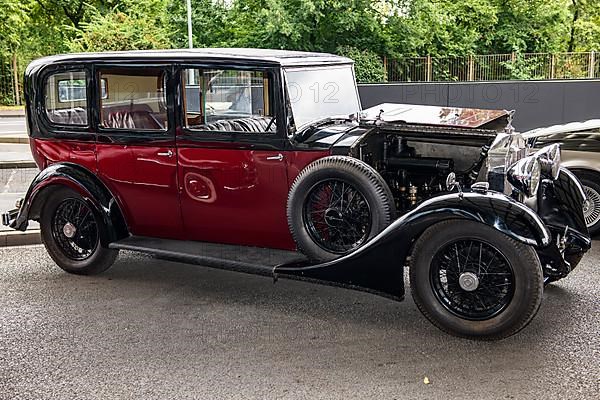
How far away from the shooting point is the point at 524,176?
447 cm

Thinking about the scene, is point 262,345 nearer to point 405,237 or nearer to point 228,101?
point 405,237

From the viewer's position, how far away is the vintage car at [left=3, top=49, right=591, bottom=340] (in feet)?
14.3

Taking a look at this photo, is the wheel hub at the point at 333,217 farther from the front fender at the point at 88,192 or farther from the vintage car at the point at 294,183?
the front fender at the point at 88,192

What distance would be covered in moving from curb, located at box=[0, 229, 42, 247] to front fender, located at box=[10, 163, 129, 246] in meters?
1.28

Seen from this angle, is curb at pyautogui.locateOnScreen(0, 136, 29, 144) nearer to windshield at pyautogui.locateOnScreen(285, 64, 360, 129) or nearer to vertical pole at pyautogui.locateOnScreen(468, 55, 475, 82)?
windshield at pyautogui.locateOnScreen(285, 64, 360, 129)

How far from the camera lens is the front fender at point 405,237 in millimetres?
4184

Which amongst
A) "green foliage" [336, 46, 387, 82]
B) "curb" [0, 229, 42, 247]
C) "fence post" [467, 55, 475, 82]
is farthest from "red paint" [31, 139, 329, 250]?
"fence post" [467, 55, 475, 82]

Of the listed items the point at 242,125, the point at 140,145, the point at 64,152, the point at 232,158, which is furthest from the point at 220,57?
the point at 64,152

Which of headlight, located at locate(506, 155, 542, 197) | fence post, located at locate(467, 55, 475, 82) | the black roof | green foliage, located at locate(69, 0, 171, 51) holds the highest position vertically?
green foliage, located at locate(69, 0, 171, 51)

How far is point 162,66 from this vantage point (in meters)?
5.40

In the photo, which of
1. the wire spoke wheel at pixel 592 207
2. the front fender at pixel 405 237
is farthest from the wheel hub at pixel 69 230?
the wire spoke wheel at pixel 592 207

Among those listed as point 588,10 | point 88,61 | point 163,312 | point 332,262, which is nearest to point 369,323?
point 332,262

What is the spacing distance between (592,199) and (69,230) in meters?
5.00

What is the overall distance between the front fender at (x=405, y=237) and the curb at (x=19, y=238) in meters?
3.49
